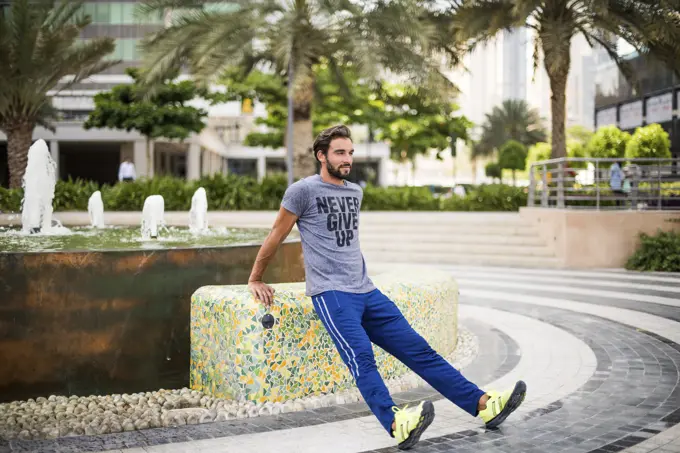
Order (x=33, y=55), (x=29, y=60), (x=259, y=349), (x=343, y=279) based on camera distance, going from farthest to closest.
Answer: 1. (x=33, y=55)
2. (x=29, y=60)
3. (x=259, y=349)
4. (x=343, y=279)

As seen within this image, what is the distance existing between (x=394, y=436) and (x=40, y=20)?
71.8 feet

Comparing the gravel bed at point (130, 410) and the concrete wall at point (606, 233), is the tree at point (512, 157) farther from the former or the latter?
the gravel bed at point (130, 410)

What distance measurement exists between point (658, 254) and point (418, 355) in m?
11.2

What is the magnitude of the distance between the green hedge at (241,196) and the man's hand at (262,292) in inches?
692

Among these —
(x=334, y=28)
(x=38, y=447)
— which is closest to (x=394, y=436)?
(x=38, y=447)

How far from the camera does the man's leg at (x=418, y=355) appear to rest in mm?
4488

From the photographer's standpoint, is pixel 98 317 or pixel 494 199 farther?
pixel 494 199

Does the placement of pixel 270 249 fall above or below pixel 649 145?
below

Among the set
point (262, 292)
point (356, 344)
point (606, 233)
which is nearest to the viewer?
point (356, 344)

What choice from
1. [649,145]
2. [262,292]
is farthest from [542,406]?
[649,145]

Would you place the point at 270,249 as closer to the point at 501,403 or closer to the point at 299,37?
the point at 501,403

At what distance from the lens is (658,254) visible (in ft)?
46.9

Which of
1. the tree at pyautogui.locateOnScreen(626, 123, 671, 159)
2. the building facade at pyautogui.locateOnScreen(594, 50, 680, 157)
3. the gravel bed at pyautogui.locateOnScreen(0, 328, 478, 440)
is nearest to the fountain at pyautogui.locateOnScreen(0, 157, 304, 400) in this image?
the gravel bed at pyautogui.locateOnScreen(0, 328, 478, 440)

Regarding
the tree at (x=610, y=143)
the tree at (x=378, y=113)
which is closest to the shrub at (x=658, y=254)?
the tree at (x=610, y=143)
